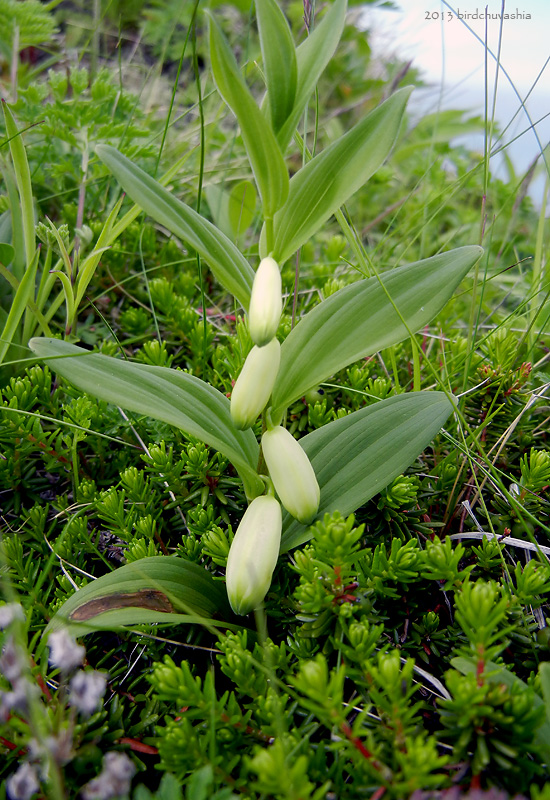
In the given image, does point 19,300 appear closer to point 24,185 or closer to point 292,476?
point 24,185

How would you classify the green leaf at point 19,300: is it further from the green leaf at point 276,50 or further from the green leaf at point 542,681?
the green leaf at point 542,681

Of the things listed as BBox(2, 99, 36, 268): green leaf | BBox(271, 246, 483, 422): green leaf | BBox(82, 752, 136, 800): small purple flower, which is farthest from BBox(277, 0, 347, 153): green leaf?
BBox(82, 752, 136, 800): small purple flower

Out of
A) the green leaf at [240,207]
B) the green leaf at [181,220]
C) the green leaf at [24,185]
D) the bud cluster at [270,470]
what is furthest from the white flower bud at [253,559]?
the green leaf at [240,207]

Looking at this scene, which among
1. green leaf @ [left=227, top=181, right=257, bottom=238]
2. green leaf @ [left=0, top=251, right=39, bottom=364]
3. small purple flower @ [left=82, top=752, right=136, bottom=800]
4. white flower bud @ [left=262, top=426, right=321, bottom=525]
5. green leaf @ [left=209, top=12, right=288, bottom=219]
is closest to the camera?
small purple flower @ [left=82, top=752, right=136, bottom=800]

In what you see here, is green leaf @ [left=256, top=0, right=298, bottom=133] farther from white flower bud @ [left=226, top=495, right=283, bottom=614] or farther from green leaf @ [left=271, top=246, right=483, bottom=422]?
white flower bud @ [left=226, top=495, right=283, bottom=614]

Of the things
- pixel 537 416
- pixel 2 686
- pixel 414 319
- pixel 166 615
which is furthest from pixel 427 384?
pixel 2 686
